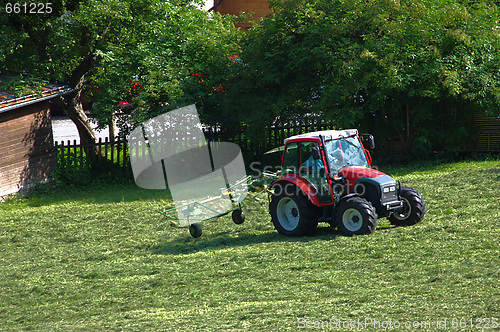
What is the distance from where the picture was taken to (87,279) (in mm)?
6965

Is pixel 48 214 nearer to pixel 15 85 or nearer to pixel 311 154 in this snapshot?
pixel 15 85

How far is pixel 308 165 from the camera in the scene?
824 cm

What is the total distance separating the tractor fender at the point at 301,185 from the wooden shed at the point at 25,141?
26.4 feet

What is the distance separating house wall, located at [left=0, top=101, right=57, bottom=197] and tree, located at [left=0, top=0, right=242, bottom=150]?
1.08m

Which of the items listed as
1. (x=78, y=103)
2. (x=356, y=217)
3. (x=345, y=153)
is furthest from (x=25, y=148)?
(x=356, y=217)

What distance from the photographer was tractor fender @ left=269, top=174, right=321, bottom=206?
802cm

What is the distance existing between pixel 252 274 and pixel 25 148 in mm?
9475

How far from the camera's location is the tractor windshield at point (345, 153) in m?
8.03

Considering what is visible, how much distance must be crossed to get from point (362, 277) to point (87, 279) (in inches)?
150

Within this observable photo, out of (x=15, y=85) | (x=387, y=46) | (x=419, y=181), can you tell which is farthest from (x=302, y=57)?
(x=15, y=85)

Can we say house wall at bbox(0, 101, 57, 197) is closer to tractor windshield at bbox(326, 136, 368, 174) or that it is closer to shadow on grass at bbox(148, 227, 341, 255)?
shadow on grass at bbox(148, 227, 341, 255)

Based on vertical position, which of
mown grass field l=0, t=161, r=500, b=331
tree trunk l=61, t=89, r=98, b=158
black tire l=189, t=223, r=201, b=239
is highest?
tree trunk l=61, t=89, r=98, b=158

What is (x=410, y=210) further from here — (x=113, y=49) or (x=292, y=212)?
(x=113, y=49)

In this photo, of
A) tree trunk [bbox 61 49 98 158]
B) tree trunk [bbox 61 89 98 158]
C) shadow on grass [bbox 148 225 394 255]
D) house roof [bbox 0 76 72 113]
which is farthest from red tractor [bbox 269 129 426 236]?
tree trunk [bbox 61 89 98 158]
